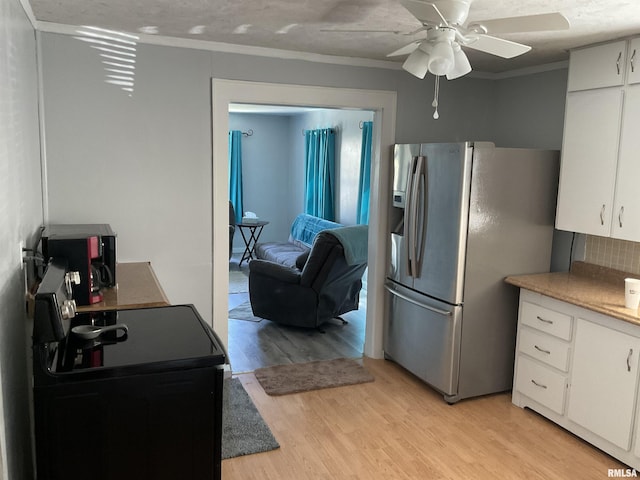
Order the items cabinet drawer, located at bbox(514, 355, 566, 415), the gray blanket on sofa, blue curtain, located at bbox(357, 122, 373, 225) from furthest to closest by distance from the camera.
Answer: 1. blue curtain, located at bbox(357, 122, 373, 225)
2. the gray blanket on sofa
3. cabinet drawer, located at bbox(514, 355, 566, 415)

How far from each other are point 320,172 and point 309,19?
4.43 metres

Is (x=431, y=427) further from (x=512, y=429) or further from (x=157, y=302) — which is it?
(x=157, y=302)

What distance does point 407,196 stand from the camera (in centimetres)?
377

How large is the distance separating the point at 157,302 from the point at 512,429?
2.21 metres

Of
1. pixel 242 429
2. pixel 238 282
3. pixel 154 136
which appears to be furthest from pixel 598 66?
pixel 238 282

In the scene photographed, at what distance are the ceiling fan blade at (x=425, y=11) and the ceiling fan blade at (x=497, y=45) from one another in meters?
0.23

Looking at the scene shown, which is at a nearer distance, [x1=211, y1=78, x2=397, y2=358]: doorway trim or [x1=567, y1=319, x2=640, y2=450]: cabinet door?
[x1=567, y1=319, x2=640, y2=450]: cabinet door

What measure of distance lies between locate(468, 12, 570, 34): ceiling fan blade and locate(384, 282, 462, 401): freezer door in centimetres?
181

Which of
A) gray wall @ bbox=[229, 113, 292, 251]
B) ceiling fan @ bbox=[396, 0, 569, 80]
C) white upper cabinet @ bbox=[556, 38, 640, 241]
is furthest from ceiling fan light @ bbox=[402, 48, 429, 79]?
gray wall @ bbox=[229, 113, 292, 251]

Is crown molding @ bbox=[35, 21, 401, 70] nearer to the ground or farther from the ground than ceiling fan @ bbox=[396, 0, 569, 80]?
farther from the ground

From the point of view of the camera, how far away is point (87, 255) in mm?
2426

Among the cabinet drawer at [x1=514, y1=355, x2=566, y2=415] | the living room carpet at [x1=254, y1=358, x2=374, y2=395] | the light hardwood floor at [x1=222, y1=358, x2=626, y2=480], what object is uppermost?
the cabinet drawer at [x1=514, y1=355, x2=566, y2=415]

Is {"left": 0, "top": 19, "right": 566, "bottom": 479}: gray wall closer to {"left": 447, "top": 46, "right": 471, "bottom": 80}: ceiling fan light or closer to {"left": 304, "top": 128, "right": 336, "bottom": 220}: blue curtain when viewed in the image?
{"left": 447, "top": 46, "right": 471, "bottom": 80}: ceiling fan light

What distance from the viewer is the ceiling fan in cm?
204
